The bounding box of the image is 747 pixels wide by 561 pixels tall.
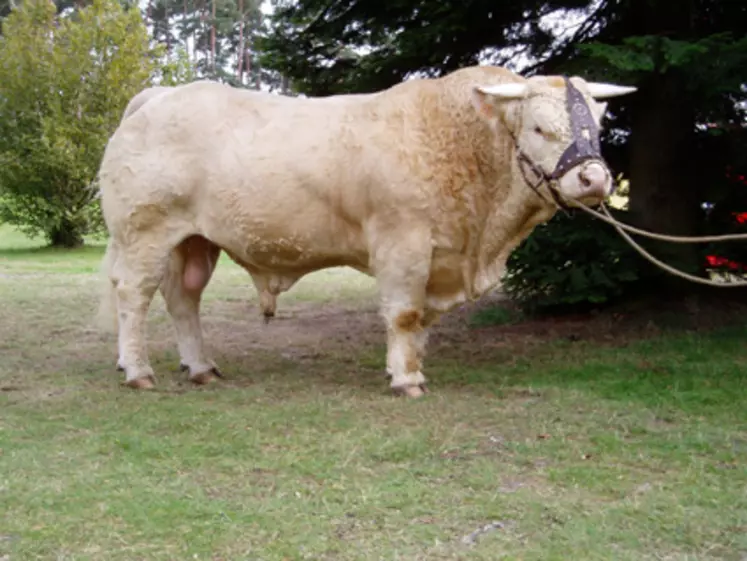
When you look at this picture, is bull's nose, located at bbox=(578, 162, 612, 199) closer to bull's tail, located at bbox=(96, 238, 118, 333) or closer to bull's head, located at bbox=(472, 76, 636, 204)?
bull's head, located at bbox=(472, 76, 636, 204)

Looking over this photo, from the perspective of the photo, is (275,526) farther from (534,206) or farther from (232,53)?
(232,53)

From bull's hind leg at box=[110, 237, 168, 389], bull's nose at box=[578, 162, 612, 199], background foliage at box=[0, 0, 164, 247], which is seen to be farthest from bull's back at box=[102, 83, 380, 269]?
background foliage at box=[0, 0, 164, 247]

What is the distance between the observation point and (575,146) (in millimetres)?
5027

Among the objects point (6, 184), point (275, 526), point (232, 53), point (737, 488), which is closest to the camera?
point (275, 526)

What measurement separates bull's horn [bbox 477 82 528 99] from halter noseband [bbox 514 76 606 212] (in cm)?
27

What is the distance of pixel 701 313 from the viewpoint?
313 inches

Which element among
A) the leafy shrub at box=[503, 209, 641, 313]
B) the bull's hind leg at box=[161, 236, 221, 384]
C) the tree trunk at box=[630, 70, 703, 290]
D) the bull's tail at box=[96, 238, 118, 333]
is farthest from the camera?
the tree trunk at box=[630, 70, 703, 290]

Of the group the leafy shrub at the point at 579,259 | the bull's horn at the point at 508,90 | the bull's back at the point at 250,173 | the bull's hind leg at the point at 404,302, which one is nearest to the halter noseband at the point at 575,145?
the bull's horn at the point at 508,90

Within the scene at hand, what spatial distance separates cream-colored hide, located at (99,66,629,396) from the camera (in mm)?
5527

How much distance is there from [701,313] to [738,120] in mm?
1802

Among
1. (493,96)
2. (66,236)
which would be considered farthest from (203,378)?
(66,236)

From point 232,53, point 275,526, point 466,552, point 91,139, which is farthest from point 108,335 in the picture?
point 232,53

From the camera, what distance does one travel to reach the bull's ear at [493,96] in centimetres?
525

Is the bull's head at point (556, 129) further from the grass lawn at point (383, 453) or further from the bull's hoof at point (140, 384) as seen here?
the bull's hoof at point (140, 384)
